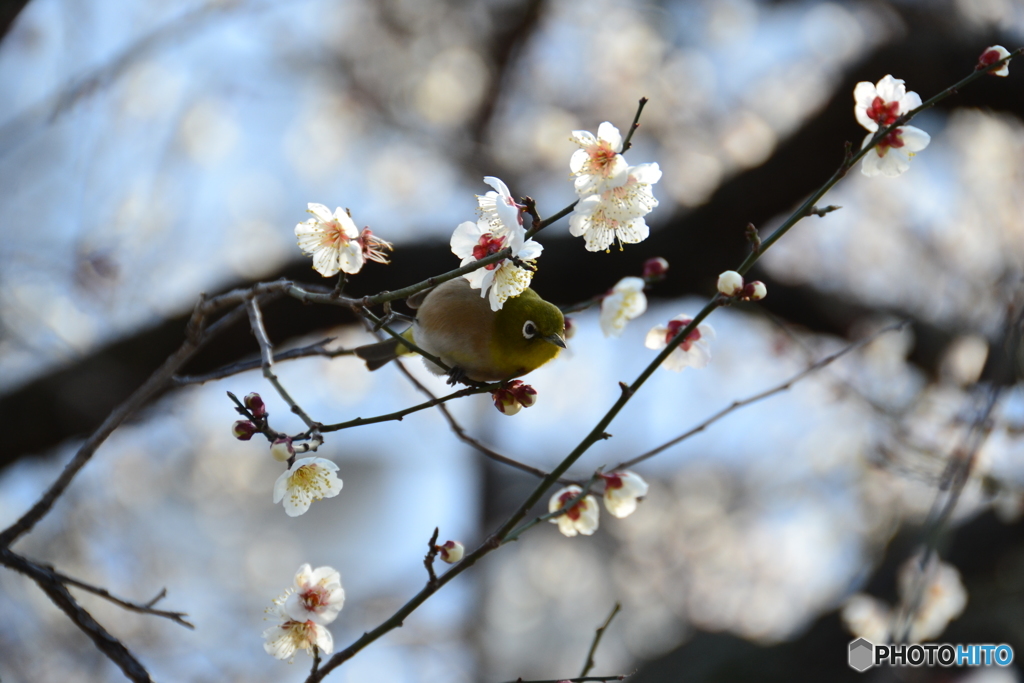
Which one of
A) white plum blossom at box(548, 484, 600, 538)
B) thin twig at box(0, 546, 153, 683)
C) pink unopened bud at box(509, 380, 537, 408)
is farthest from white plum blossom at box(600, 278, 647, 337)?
thin twig at box(0, 546, 153, 683)

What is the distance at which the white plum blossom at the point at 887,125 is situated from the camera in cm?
136

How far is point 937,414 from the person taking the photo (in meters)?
3.92

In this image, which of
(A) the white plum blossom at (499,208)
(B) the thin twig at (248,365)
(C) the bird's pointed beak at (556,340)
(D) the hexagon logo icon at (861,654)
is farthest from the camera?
(D) the hexagon logo icon at (861,654)

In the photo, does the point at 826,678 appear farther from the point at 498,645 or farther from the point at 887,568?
the point at 498,645

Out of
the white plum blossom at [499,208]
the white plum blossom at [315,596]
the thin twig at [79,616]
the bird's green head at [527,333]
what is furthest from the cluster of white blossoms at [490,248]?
the thin twig at [79,616]

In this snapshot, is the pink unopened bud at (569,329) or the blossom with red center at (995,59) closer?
the blossom with red center at (995,59)

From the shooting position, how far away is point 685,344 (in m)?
1.61

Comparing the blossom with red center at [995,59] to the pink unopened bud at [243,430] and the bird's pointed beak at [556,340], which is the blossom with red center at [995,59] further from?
the pink unopened bud at [243,430]

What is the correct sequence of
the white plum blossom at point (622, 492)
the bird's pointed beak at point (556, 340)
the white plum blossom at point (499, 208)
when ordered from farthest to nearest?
the bird's pointed beak at point (556, 340), the white plum blossom at point (622, 492), the white plum blossom at point (499, 208)

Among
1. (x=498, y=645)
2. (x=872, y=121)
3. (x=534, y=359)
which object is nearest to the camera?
(x=872, y=121)

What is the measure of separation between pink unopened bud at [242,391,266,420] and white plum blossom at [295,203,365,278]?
0.25 metres

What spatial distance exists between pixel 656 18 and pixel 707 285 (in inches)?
133

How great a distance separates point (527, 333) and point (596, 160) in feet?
2.12

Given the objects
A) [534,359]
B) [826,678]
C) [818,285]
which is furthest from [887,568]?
[534,359]
